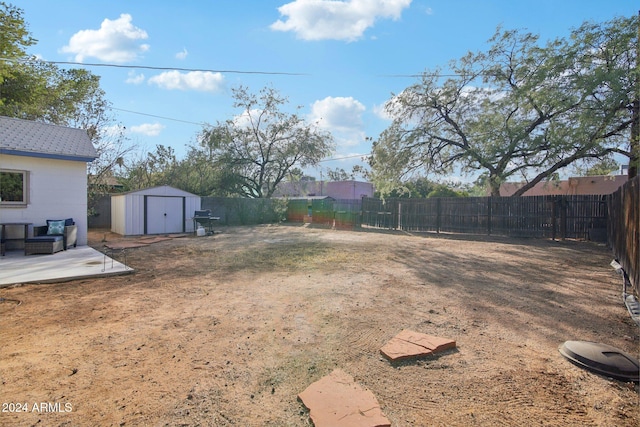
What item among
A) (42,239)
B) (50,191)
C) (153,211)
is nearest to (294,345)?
(42,239)

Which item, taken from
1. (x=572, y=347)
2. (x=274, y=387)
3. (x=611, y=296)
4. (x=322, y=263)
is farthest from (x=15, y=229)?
(x=611, y=296)

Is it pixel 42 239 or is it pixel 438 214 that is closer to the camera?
pixel 42 239

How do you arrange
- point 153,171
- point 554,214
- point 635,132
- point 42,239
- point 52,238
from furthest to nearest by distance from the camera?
1. point 153,171
2. point 554,214
3. point 635,132
4. point 52,238
5. point 42,239

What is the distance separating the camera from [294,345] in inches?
113

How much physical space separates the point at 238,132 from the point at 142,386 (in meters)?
19.4

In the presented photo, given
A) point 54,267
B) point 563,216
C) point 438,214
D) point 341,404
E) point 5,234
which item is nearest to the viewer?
point 341,404

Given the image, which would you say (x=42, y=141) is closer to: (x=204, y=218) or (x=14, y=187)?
(x=14, y=187)

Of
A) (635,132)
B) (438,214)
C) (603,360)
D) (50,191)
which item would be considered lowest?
(603,360)

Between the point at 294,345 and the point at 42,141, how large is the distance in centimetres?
973

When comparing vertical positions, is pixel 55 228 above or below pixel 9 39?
below

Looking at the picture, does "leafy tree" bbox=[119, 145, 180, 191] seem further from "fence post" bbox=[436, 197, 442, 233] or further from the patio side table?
"fence post" bbox=[436, 197, 442, 233]

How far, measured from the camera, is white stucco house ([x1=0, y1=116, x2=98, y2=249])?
311 inches

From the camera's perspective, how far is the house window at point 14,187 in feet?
26.7

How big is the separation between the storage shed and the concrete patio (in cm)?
477
